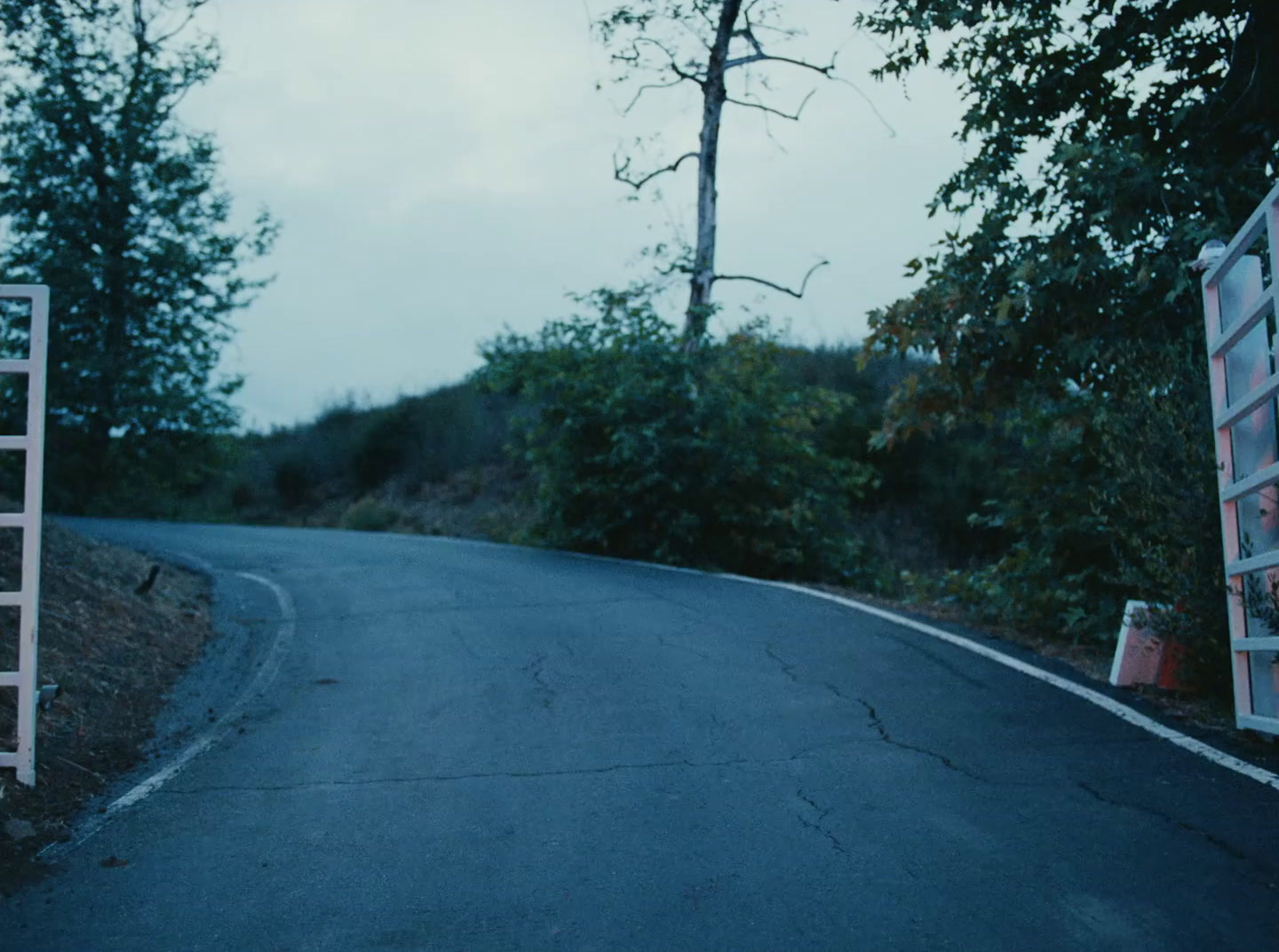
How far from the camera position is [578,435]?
19656 mm

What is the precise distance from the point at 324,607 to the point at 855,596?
5.75m

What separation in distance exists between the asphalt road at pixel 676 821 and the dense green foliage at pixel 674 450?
9264 millimetres

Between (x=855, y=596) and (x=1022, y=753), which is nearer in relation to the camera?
(x=1022, y=753)

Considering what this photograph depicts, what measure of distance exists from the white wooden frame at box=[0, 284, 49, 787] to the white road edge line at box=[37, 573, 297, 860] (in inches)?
20.7

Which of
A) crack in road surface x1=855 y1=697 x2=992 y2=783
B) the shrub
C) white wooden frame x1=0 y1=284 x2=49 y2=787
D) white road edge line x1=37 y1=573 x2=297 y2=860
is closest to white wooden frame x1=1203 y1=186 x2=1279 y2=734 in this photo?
crack in road surface x1=855 y1=697 x2=992 y2=783

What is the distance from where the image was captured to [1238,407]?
648 centimetres

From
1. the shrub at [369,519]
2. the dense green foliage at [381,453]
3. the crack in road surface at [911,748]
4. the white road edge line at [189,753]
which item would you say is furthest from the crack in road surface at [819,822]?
the dense green foliage at [381,453]

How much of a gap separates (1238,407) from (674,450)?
503 inches

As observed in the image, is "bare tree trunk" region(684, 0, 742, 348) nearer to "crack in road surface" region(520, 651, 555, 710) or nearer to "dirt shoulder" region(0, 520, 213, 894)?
"dirt shoulder" region(0, 520, 213, 894)

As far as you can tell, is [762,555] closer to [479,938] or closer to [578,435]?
[578,435]

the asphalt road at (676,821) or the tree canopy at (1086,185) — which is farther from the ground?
the tree canopy at (1086,185)

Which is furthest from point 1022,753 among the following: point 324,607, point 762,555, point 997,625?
point 762,555

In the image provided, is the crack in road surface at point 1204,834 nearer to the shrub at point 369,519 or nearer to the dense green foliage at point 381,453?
the shrub at point 369,519

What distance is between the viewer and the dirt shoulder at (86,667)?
5.82 meters
